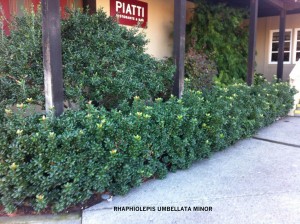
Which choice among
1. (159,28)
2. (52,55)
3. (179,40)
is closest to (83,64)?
(52,55)

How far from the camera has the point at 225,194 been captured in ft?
9.99

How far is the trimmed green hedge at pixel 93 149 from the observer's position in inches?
95.3

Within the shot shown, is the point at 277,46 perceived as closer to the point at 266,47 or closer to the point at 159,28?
the point at 266,47

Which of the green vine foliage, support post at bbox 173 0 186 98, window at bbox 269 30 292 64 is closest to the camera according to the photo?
support post at bbox 173 0 186 98

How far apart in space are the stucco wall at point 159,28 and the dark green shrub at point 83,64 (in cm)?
311

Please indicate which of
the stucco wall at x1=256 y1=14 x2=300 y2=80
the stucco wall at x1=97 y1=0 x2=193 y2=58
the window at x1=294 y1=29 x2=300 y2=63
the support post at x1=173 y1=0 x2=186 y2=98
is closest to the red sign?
the stucco wall at x1=97 y1=0 x2=193 y2=58

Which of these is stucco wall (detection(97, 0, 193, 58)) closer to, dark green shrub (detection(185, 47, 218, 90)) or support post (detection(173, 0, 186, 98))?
dark green shrub (detection(185, 47, 218, 90))

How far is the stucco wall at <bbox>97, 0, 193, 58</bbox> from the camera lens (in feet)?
22.9

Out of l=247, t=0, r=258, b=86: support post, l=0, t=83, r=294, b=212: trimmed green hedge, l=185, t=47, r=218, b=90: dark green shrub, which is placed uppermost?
l=247, t=0, r=258, b=86: support post

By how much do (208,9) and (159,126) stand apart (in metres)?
5.46

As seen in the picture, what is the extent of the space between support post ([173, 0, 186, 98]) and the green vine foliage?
3047 millimetres

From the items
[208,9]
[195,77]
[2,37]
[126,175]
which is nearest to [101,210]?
[126,175]

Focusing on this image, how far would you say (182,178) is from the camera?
3.47 m

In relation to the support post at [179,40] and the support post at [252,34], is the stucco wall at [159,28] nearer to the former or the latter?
the support post at [252,34]
